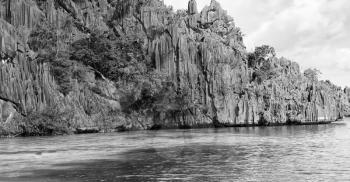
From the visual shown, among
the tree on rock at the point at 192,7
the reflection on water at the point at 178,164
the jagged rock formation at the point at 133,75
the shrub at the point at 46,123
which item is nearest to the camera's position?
the reflection on water at the point at 178,164

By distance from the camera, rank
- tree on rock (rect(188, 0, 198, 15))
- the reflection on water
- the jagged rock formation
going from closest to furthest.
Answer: the reflection on water
the jagged rock formation
tree on rock (rect(188, 0, 198, 15))

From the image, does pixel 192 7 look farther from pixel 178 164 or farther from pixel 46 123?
pixel 178 164

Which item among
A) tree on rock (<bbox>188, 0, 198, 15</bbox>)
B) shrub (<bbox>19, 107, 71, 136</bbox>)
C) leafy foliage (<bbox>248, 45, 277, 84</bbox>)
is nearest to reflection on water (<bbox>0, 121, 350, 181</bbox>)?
shrub (<bbox>19, 107, 71, 136</bbox>)

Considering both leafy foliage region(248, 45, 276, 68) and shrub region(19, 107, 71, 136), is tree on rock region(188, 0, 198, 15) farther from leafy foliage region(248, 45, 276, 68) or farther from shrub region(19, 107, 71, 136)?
shrub region(19, 107, 71, 136)

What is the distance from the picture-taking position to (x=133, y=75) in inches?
2477

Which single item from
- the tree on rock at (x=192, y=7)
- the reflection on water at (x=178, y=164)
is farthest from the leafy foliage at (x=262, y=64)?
the reflection on water at (x=178, y=164)

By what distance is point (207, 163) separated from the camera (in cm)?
2288

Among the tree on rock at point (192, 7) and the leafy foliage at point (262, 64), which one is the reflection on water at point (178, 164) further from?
the tree on rock at point (192, 7)

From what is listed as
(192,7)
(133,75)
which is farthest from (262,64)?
(133,75)

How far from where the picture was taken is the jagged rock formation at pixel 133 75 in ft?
165

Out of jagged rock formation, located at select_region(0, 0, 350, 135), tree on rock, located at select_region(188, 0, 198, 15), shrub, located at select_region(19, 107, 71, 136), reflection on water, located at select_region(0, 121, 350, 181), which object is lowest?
reflection on water, located at select_region(0, 121, 350, 181)

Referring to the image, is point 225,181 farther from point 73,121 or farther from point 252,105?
point 252,105

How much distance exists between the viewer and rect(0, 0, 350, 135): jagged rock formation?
50281mm

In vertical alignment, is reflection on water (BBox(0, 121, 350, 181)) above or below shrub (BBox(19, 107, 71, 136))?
below
